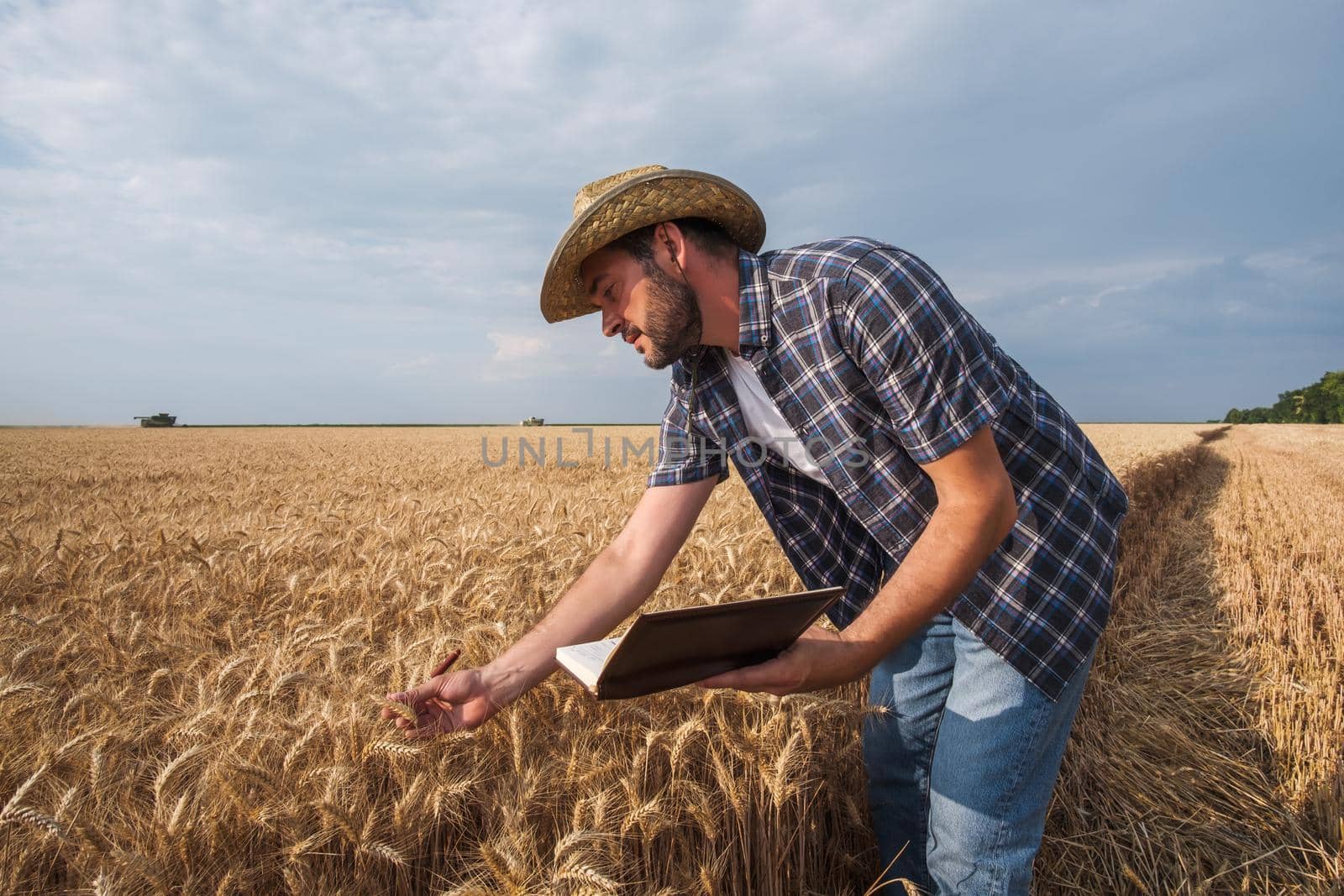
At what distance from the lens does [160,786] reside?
147cm

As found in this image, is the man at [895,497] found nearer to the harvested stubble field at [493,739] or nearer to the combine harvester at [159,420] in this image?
the harvested stubble field at [493,739]

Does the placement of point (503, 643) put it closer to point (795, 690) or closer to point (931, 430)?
point (795, 690)

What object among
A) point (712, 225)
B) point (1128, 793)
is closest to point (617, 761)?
point (712, 225)

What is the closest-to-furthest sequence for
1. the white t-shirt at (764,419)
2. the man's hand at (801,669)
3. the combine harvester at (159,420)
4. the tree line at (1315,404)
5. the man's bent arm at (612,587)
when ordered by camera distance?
the man's hand at (801,669), the man's bent arm at (612,587), the white t-shirt at (764,419), the combine harvester at (159,420), the tree line at (1315,404)

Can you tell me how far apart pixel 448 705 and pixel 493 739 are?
21 centimetres

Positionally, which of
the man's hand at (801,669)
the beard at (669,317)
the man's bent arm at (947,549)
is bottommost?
the man's hand at (801,669)

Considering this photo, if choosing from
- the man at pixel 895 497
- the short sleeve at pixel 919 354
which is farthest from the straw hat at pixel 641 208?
the short sleeve at pixel 919 354

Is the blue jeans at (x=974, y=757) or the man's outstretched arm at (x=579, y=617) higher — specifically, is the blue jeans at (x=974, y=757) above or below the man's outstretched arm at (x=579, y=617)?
below

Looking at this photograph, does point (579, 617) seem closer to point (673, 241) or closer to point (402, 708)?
point (402, 708)

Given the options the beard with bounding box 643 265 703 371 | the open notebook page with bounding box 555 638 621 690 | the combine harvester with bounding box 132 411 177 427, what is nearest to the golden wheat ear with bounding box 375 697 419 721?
the open notebook page with bounding box 555 638 621 690

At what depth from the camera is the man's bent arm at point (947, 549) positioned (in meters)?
1.57

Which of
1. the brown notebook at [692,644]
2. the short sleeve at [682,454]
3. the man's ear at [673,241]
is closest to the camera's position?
the brown notebook at [692,644]

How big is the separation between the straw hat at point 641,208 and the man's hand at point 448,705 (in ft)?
3.80

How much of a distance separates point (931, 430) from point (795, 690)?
24.7 inches
